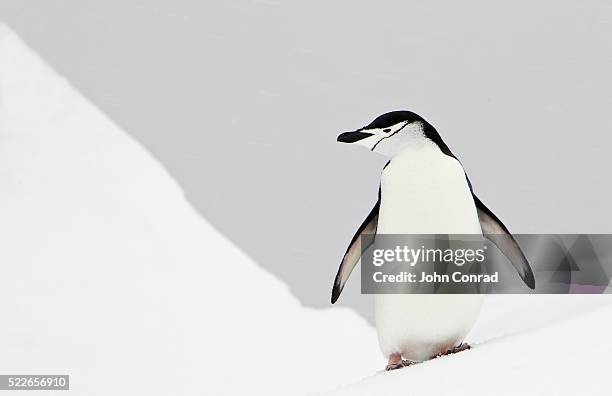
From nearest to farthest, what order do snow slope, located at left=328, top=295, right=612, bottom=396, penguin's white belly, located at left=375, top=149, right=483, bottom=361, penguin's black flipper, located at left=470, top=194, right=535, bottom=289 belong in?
1. snow slope, located at left=328, top=295, right=612, bottom=396
2. penguin's white belly, located at left=375, top=149, right=483, bottom=361
3. penguin's black flipper, located at left=470, top=194, right=535, bottom=289

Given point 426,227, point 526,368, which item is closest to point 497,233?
point 426,227

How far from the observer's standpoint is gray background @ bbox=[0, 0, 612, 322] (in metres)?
2.39

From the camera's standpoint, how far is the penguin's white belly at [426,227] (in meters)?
0.90

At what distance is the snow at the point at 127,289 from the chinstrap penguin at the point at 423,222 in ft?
2.74

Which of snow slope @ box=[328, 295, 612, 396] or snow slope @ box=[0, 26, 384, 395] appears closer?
snow slope @ box=[328, 295, 612, 396]

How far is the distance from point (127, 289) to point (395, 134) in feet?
5.30

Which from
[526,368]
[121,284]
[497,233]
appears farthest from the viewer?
[121,284]

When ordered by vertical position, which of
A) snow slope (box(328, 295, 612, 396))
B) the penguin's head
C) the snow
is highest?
the snow

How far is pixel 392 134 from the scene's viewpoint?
98cm

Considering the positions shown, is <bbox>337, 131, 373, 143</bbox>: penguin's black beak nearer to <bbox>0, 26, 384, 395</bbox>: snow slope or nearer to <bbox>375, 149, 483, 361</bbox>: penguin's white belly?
<bbox>375, 149, 483, 361</bbox>: penguin's white belly

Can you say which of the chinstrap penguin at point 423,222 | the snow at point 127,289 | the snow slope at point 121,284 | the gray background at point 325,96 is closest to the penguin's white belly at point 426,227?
the chinstrap penguin at point 423,222

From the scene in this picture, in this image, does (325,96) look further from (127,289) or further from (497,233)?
(497,233)

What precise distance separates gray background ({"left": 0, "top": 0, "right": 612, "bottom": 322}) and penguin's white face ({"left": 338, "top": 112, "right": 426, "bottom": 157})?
1454 mm

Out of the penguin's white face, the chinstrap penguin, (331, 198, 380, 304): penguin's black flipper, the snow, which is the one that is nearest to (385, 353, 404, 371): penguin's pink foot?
the chinstrap penguin
